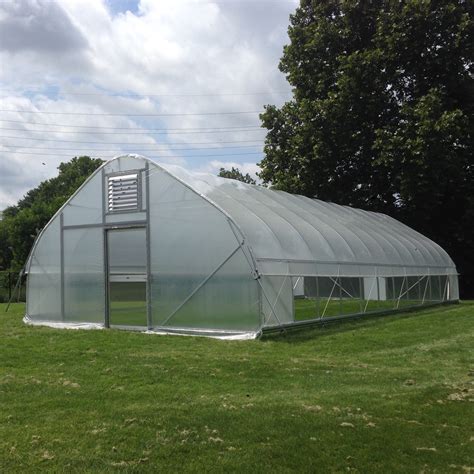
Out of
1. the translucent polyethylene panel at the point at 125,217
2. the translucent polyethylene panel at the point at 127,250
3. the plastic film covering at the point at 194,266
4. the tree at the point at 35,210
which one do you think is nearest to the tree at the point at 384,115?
the plastic film covering at the point at 194,266

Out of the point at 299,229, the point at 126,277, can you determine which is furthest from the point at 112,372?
the point at 299,229

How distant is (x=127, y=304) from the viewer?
15641mm

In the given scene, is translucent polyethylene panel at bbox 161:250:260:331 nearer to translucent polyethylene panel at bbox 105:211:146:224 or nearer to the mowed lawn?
the mowed lawn

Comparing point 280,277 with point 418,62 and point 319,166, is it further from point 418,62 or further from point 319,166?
point 418,62

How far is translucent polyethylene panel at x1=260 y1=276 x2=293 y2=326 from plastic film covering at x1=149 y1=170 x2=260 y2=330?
251 mm

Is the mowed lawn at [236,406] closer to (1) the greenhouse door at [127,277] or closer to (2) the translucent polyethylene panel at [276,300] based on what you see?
(2) the translucent polyethylene panel at [276,300]

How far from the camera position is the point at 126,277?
15.7 m

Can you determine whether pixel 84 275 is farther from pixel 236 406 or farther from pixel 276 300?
pixel 236 406

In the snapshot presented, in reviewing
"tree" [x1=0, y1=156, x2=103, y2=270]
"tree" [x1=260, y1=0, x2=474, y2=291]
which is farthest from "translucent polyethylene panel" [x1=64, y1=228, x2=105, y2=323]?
"tree" [x1=0, y1=156, x2=103, y2=270]

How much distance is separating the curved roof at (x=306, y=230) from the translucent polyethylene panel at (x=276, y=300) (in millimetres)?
570

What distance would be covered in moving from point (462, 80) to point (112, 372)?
24.6 meters

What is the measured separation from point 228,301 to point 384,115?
19.6m

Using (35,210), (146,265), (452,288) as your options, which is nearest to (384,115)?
(452,288)

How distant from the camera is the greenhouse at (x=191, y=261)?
45.0 ft
